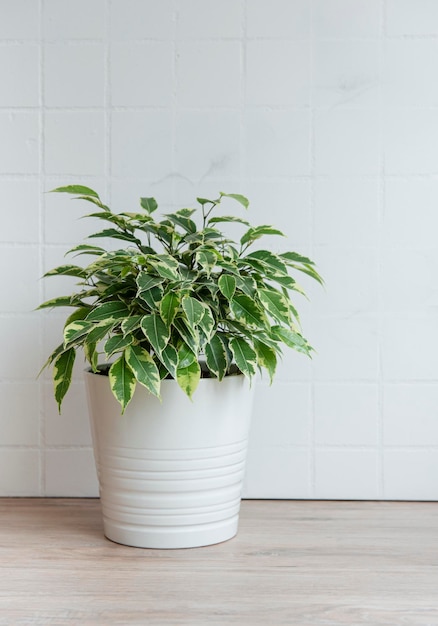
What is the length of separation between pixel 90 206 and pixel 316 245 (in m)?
0.48

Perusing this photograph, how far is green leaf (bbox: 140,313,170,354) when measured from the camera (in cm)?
111

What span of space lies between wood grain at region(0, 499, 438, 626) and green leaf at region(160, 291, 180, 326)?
Result: 40 cm

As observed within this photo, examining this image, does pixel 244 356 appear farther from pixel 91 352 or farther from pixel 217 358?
pixel 91 352

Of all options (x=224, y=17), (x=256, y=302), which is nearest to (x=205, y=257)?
(x=256, y=302)

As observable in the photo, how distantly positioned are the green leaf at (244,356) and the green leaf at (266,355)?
0.04 m

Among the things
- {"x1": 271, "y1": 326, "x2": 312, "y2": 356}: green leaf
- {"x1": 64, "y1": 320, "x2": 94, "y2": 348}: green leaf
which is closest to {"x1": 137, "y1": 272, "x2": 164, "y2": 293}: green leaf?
{"x1": 64, "y1": 320, "x2": 94, "y2": 348}: green leaf

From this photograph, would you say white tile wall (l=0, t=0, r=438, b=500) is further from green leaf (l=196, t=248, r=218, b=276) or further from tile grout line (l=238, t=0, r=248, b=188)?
green leaf (l=196, t=248, r=218, b=276)

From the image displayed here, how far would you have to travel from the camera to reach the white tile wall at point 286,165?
4.90 ft

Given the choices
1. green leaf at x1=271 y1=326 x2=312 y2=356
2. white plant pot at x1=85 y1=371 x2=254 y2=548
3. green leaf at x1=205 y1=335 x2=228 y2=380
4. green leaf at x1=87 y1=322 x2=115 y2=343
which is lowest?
white plant pot at x1=85 y1=371 x2=254 y2=548

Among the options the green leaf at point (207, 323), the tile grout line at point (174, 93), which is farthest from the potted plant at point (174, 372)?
the tile grout line at point (174, 93)

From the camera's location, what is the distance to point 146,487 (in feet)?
3.98

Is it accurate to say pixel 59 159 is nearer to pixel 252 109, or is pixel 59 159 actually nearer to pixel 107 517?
pixel 252 109

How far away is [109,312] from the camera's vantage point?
3.93ft

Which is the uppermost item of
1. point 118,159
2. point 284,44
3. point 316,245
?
point 284,44
